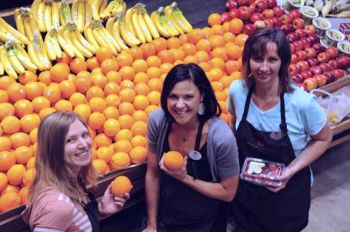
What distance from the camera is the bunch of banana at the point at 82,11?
4.09m

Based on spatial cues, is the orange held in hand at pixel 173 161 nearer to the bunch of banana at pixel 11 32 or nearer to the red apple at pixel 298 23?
the bunch of banana at pixel 11 32

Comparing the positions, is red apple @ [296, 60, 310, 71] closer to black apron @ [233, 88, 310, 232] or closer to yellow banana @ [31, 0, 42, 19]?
black apron @ [233, 88, 310, 232]

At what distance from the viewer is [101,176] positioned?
2.85 meters

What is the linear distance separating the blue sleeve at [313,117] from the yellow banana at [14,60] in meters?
2.19

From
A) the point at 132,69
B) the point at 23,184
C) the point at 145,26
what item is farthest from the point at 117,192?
the point at 145,26

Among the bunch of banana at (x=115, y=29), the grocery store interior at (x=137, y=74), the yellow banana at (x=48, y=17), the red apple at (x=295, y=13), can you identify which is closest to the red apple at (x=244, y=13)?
the grocery store interior at (x=137, y=74)

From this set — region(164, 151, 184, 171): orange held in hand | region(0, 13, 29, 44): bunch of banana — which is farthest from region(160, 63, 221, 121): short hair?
region(0, 13, 29, 44): bunch of banana

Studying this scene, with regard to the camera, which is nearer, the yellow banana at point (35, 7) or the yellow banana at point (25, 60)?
the yellow banana at point (25, 60)

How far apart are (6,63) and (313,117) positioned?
2.39m

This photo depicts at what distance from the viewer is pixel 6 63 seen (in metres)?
3.42

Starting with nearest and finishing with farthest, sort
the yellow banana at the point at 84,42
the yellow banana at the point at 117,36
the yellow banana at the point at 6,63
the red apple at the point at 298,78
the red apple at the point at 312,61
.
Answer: the yellow banana at the point at 6,63 < the yellow banana at the point at 84,42 < the yellow banana at the point at 117,36 < the red apple at the point at 298,78 < the red apple at the point at 312,61

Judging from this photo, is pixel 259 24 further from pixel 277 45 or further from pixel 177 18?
pixel 277 45

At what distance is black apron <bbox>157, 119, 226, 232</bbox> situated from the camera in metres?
2.63

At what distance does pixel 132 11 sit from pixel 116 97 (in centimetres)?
129
